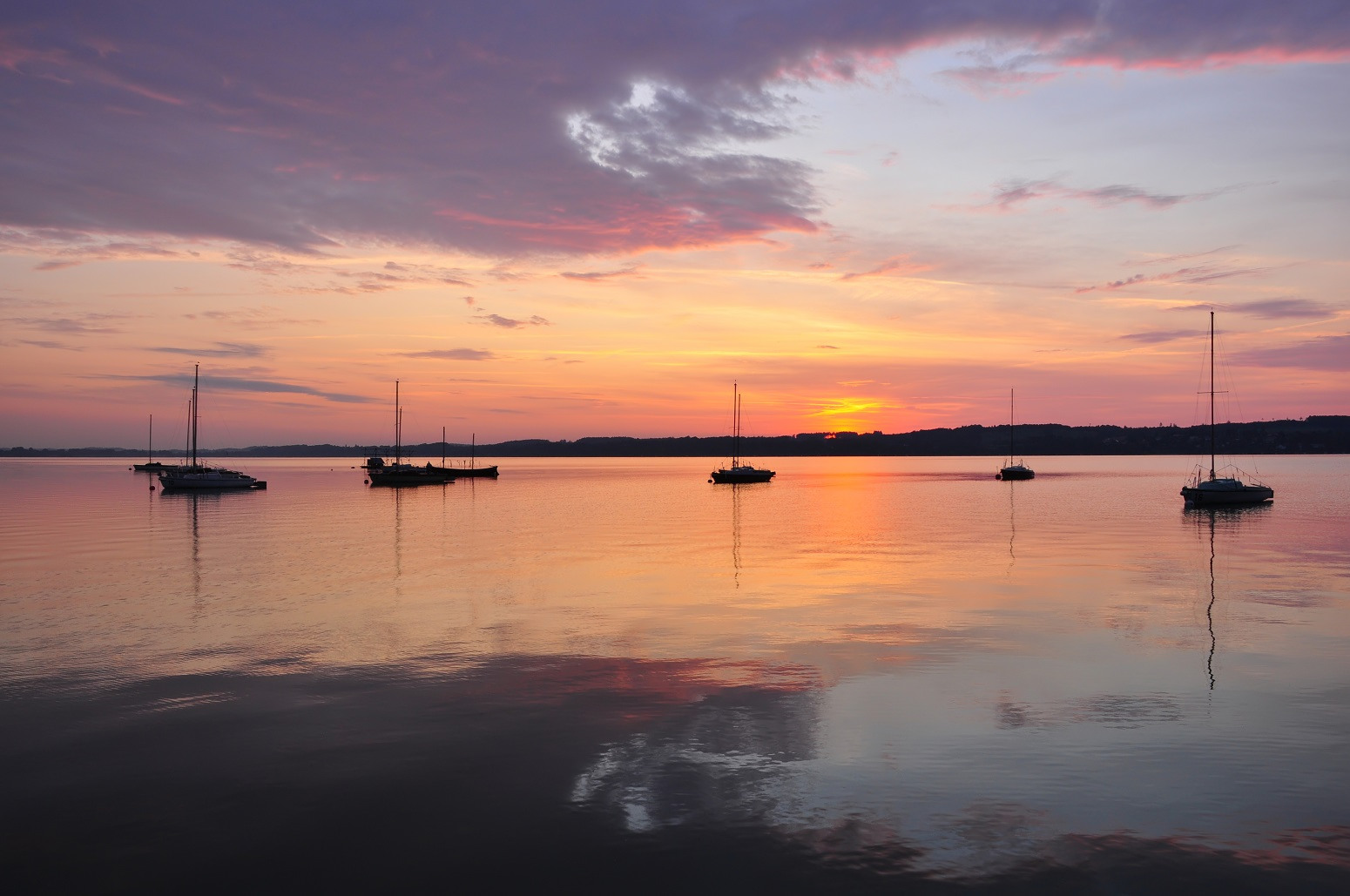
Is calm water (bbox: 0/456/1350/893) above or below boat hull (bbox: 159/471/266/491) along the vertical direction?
below

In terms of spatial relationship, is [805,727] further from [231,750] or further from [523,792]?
[231,750]

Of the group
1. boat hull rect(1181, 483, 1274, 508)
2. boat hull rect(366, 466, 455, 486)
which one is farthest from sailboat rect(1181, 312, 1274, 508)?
boat hull rect(366, 466, 455, 486)

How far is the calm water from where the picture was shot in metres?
9.50

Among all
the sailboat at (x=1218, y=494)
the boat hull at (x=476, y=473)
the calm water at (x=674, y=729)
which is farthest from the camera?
the boat hull at (x=476, y=473)

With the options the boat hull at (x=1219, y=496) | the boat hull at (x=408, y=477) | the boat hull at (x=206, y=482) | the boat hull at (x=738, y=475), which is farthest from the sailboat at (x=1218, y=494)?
the boat hull at (x=206, y=482)

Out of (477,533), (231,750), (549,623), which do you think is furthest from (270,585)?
(477,533)

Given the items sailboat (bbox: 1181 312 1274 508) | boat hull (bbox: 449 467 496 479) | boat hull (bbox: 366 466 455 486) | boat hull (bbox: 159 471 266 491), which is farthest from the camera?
boat hull (bbox: 449 467 496 479)

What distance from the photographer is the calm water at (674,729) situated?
9500mm

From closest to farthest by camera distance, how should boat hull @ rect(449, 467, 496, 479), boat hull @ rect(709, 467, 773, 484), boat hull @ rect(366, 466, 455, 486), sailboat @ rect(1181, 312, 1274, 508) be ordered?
sailboat @ rect(1181, 312, 1274, 508) < boat hull @ rect(366, 466, 455, 486) < boat hull @ rect(709, 467, 773, 484) < boat hull @ rect(449, 467, 496, 479)

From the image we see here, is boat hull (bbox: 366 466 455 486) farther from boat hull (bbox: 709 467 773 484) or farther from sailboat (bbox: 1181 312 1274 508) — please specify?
sailboat (bbox: 1181 312 1274 508)

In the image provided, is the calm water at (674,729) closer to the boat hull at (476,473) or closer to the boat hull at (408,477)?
the boat hull at (408,477)

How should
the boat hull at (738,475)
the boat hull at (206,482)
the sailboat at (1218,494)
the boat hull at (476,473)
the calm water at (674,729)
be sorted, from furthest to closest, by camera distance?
the boat hull at (476,473) < the boat hull at (738,475) < the boat hull at (206,482) < the sailboat at (1218,494) < the calm water at (674,729)

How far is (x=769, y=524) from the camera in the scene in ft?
189

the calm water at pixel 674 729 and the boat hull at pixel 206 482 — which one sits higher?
the boat hull at pixel 206 482
